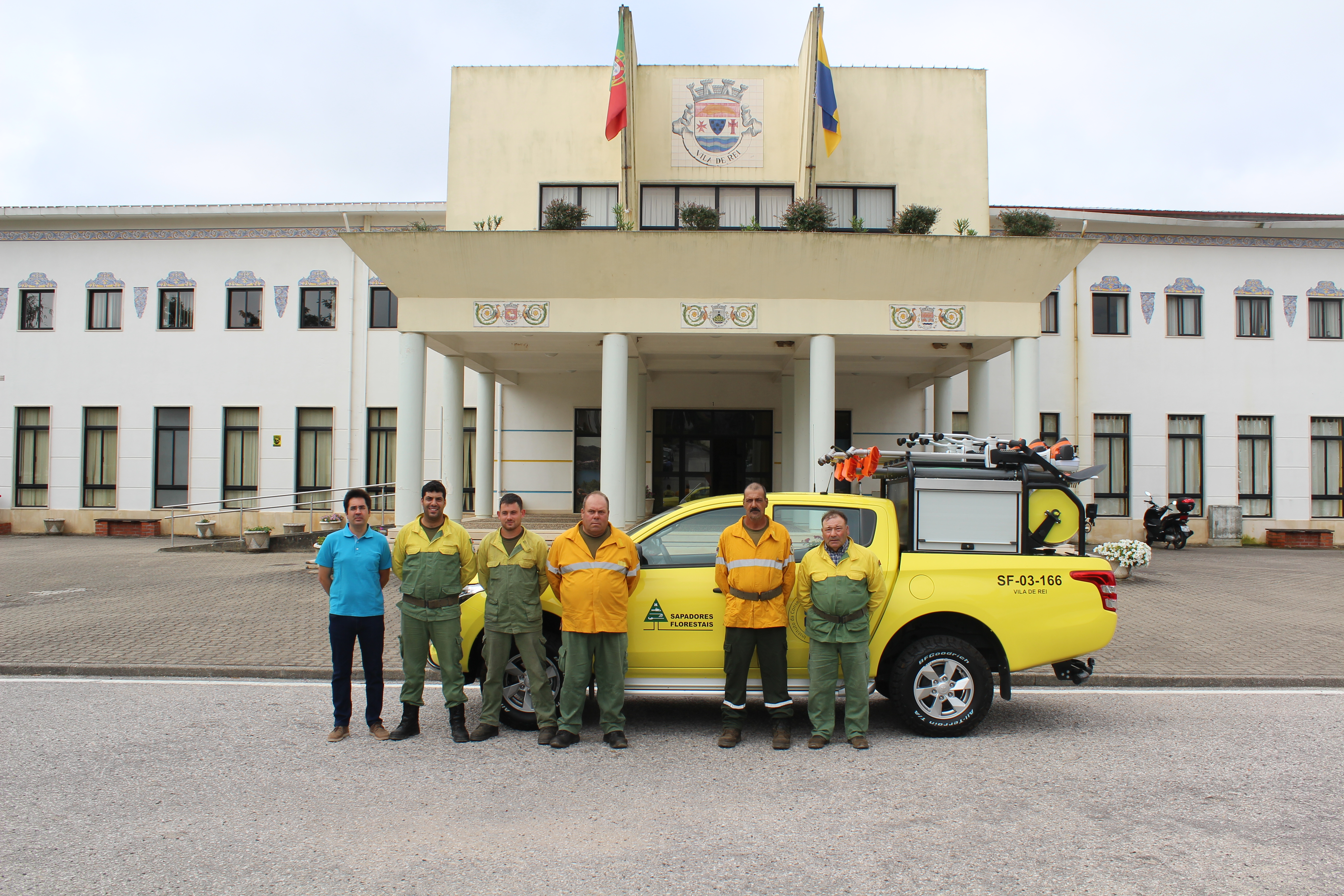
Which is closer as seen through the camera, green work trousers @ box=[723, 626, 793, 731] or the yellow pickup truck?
green work trousers @ box=[723, 626, 793, 731]

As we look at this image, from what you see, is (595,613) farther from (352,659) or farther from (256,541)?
(256,541)

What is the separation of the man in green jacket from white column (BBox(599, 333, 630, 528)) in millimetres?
9295

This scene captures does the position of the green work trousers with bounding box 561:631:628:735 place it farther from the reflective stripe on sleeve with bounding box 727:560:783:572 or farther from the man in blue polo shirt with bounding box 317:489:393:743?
the man in blue polo shirt with bounding box 317:489:393:743

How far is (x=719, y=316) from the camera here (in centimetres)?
1591

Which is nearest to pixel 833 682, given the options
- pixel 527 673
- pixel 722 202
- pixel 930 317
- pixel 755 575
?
pixel 755 575

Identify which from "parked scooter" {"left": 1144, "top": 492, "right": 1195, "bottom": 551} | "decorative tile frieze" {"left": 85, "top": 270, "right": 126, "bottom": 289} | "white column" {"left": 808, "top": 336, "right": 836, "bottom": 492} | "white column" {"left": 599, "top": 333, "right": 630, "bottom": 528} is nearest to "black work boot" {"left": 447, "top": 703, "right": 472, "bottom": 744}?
"white column" {"left": 599, "top": 333, "right": 630, "bottom": 528}

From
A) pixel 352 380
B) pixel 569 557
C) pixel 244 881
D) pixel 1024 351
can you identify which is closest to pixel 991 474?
pixel 569 557

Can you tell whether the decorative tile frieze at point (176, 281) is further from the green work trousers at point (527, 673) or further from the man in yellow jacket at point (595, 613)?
the man in yellow jacket at point (595, 613)

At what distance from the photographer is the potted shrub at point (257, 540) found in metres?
19.2

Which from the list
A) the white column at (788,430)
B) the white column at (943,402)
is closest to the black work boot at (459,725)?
the white column at (788,430)

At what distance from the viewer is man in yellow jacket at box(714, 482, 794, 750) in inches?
229

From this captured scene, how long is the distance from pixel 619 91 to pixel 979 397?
31.4 feet

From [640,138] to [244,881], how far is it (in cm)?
1652

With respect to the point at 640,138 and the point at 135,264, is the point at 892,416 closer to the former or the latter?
the point at 640,138
